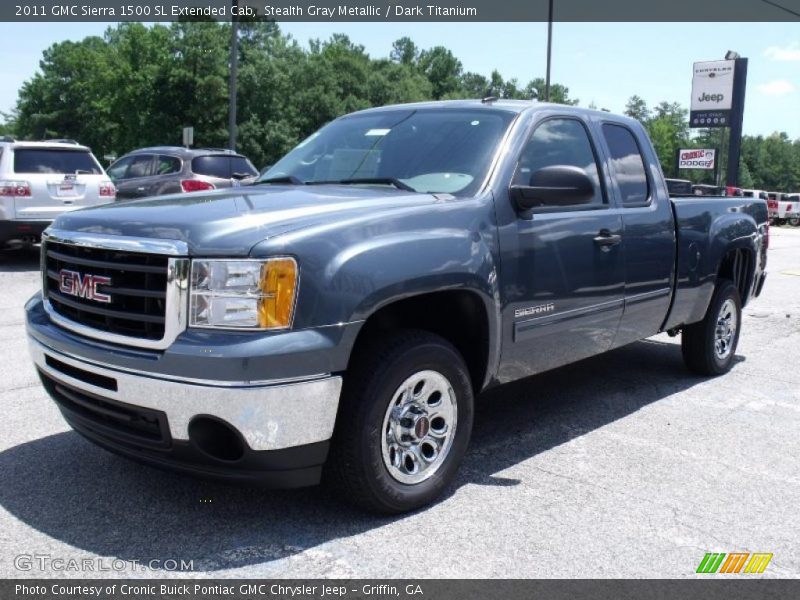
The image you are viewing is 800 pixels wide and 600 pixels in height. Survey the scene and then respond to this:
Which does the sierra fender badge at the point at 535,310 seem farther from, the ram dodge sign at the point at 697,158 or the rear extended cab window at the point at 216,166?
the ram dodge sign at the point at 697,158

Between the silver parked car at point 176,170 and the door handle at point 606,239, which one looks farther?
the silver parked car at point 176,170

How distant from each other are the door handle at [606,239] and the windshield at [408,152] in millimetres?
837

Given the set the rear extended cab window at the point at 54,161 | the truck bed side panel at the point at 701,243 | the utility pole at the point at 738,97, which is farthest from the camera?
the utility pole at the point at 738,97

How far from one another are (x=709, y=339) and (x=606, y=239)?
211 centimetres

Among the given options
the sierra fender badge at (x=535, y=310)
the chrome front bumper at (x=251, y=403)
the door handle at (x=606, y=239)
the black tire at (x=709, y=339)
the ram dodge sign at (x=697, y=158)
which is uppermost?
the ram dodge sign at (x=697, y=158)

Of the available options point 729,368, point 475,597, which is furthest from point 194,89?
point 475,597

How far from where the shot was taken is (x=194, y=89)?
4803 centimetres

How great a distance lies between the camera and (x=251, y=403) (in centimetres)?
304

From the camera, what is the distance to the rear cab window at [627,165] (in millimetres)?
5117

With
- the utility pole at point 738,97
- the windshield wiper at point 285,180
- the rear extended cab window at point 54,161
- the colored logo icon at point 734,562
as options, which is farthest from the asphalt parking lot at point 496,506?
the utility pole at point 738,97

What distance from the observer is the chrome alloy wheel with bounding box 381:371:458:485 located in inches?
139

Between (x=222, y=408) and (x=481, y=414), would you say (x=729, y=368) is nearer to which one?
(x=481, y=414)

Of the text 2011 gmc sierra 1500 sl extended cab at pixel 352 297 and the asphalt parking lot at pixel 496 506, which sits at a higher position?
the text 2011 gmc sierra 1500 sl extended cab at pixel 352 297

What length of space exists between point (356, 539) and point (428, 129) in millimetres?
2283
